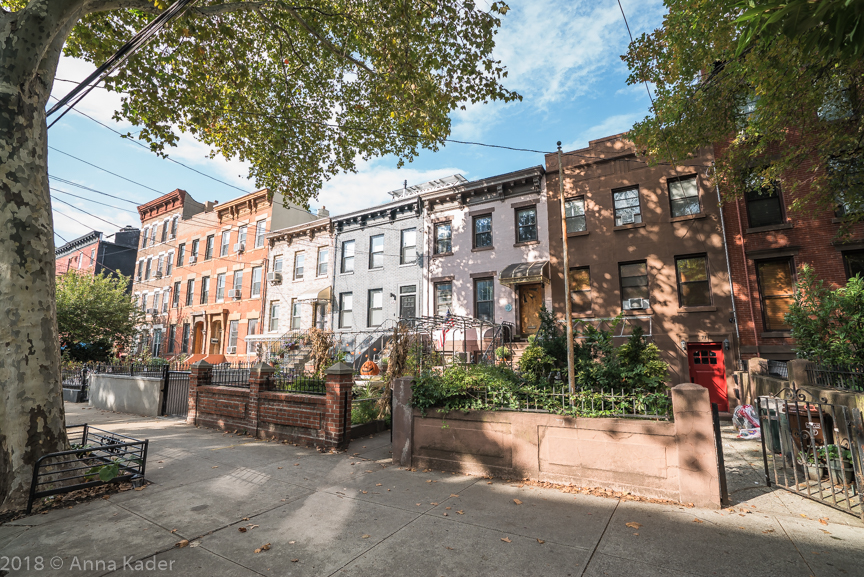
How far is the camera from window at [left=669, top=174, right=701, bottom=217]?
14.5 meters

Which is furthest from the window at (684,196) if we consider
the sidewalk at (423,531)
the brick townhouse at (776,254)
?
the sidewalk at (423,531)

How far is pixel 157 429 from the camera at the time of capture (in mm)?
10789

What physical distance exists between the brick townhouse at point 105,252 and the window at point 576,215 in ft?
129

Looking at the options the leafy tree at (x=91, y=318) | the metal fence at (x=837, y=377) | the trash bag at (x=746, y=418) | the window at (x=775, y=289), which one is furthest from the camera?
the leafy tree at (x=91, y=318)

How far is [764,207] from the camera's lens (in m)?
13.6

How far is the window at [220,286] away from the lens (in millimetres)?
27330

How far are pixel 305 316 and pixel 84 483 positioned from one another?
17693 millimetres

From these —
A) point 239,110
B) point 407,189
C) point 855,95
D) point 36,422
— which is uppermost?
point 407,189

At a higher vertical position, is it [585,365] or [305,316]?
[305,316]

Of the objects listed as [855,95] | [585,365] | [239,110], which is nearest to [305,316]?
[239,110]

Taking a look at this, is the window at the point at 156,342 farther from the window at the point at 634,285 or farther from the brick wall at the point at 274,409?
the window at the point at 634,285

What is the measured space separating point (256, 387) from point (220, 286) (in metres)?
20.9

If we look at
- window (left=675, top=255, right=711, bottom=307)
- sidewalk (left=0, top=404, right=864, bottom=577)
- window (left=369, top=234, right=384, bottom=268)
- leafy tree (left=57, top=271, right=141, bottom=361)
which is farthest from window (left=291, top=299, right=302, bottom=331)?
window (left=675, top=255, right=711, bottom=307)

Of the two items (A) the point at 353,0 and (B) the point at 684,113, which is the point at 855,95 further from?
(A) the point at 353,0
